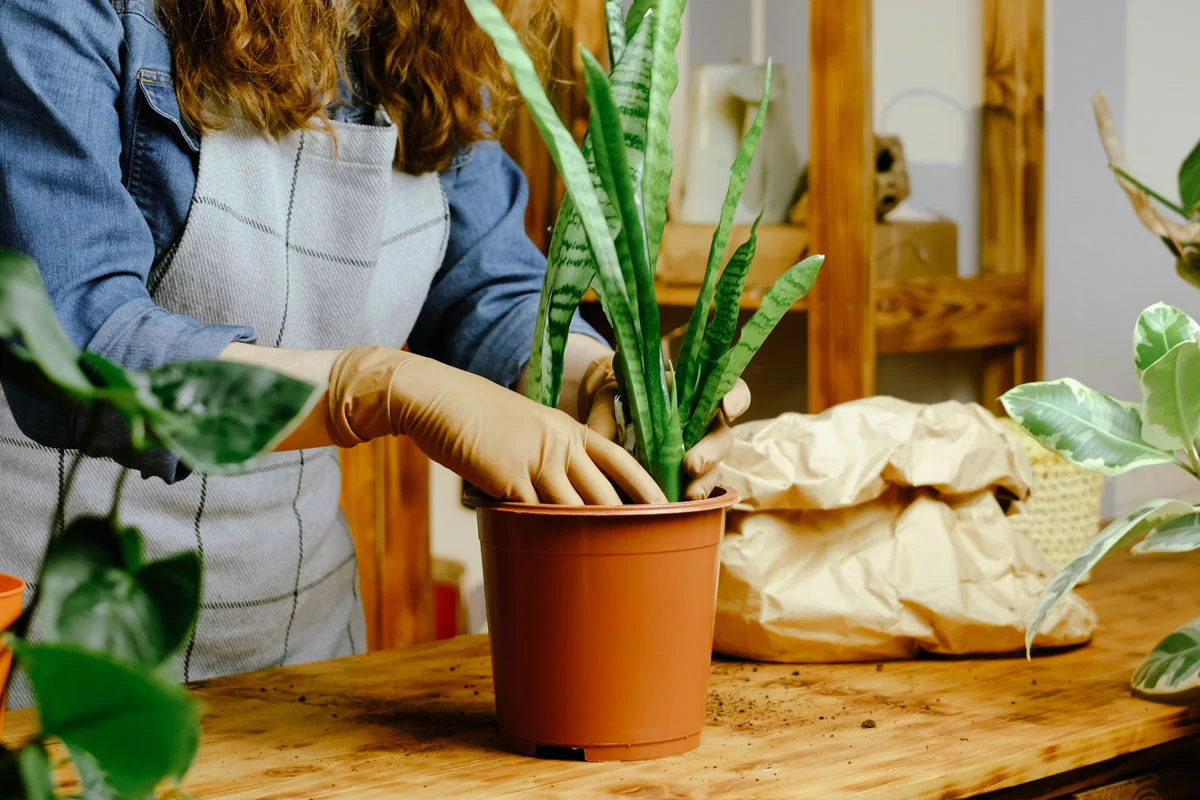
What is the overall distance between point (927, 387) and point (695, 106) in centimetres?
60

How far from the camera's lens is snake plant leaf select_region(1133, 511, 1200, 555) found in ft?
2.80

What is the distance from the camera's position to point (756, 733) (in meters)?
0.82

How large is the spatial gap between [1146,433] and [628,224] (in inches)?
16.4

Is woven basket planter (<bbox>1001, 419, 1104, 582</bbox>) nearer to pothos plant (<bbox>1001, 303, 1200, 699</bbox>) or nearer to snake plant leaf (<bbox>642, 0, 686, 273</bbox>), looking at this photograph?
pothos plant (<bbox>1001, 303, 1200, 699</bbox>)

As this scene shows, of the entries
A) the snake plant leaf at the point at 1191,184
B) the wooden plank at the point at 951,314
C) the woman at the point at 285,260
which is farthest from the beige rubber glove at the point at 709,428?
the wooden plank at the point at 951,314

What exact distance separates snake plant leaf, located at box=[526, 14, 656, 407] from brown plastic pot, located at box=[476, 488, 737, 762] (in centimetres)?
13

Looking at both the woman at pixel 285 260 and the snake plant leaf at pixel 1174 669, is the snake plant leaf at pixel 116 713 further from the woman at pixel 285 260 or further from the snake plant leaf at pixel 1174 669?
the snake plant leaf at pixel 1174 669

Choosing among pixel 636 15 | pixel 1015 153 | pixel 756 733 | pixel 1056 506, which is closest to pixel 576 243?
pixel 636 15

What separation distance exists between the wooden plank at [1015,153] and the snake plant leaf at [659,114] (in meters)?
1.25

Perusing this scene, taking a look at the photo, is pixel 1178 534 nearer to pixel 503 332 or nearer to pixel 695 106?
pixel 503 332

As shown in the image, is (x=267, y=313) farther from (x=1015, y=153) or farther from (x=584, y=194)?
(x=1015, y=153)

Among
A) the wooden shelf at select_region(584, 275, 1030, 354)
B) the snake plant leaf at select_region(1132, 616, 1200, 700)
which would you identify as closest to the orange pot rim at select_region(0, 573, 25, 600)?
the snake plant leaf at select_region(1132, 616, 1200, 700)

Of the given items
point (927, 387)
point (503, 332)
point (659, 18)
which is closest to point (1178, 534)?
point (659, 18)

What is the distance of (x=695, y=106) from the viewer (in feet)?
6.15
